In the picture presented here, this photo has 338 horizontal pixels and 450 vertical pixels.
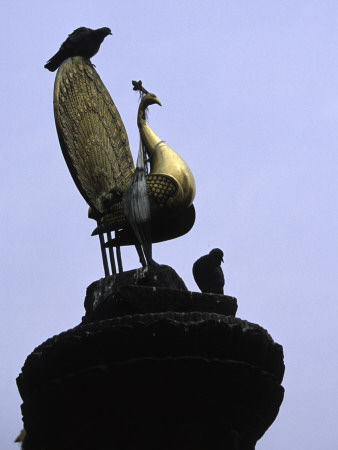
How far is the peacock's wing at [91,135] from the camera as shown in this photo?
29.0 feet

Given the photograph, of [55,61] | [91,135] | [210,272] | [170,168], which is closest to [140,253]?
[210,272]

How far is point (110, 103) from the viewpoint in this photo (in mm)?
10297

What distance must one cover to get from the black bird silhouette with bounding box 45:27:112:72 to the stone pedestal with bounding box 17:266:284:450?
3.74 meters

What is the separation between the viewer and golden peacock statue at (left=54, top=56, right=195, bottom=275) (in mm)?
8539

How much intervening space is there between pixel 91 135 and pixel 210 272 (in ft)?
6.85

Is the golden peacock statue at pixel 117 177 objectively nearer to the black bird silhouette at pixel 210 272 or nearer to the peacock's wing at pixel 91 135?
the peacock's wing at pixel 91 135

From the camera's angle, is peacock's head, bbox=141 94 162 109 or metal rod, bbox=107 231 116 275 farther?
peacock's head, bbox=141 94 162 109

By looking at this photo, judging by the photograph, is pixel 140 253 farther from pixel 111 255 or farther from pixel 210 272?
pixel 210 272

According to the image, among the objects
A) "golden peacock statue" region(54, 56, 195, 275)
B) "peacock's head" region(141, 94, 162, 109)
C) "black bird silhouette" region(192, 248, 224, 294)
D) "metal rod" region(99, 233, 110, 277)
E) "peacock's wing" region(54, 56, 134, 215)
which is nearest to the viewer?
"black bird silhouette" region(192, 248, 224, 294)

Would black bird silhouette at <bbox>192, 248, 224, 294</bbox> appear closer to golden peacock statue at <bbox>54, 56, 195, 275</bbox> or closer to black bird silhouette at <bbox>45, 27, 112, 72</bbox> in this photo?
golden peacock statue at <bbox>54, 56, 195, 275</bbox>

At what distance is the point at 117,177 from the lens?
9.62 metres

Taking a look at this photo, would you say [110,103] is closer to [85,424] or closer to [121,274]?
[121,274]

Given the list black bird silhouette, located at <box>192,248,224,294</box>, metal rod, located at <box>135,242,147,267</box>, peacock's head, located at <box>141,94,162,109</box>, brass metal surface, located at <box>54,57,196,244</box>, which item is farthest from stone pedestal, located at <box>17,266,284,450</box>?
peacock's head, located at <box>141,94,162,109</box>

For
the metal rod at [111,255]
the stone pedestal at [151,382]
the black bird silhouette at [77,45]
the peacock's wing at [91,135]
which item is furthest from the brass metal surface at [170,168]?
the stone pedestal at [151,382]
